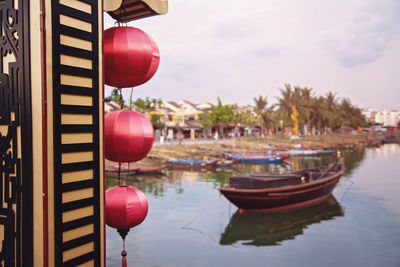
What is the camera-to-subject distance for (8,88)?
264 cm

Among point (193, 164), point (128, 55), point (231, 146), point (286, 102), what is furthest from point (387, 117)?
point (128, 55)

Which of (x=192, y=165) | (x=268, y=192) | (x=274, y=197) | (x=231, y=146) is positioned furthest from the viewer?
(x=231, y=146)

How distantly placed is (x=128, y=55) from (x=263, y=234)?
11.7m

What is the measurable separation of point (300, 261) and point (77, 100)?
9.96 meters

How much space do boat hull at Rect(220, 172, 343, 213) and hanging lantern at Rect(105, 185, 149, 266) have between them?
1146 centimetres

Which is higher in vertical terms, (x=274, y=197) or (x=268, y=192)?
(x=268, y=192)

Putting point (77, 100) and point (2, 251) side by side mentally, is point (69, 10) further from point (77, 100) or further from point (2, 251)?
point (2, 251)

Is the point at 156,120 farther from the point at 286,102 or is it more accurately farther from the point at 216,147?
the point at 286,102

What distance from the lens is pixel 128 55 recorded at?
3232 millimetres

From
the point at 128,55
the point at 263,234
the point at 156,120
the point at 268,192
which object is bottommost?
the point at 263,234

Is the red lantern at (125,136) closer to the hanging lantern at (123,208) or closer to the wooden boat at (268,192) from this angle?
the hanging lantern at (123,208)

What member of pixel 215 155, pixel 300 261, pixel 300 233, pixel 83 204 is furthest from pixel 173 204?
pixel 215 155

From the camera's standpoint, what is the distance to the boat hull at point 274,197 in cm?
1480

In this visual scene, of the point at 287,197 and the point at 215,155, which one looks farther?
the point at 215,155
